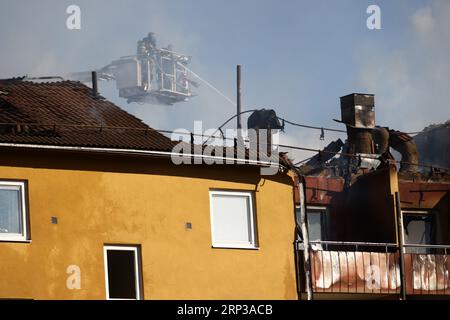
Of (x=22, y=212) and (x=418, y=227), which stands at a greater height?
(x=22, y=212)

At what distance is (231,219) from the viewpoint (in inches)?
1342

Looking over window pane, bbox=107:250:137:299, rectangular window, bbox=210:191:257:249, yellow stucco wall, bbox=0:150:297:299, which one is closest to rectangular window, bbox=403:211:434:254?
yellow stucco wall, bbox=0:150:297:299

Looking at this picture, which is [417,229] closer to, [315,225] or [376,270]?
[315,225]

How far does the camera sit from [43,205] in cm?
3125

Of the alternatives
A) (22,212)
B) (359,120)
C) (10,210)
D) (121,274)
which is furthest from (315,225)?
(10,210)

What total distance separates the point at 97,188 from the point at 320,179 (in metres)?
11.3

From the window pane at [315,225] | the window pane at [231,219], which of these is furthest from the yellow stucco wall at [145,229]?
the window pane at [315,225]

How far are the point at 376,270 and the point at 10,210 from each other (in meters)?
11.6

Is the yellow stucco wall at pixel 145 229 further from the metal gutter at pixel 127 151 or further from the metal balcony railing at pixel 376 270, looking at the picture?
the metal balcony railing at pixel 376 270

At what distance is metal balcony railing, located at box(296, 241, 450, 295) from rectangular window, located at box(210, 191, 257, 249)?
190cm

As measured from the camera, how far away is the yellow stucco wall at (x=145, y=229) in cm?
3097

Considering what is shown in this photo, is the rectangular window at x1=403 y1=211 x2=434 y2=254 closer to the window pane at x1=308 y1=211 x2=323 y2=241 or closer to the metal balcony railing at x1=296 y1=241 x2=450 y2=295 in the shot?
the metal balcony railing at x1=296 y1=241 x2=450 y2=295

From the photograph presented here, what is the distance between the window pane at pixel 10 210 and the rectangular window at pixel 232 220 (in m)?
5.16

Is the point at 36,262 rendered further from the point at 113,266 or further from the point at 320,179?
the point at 320,179
